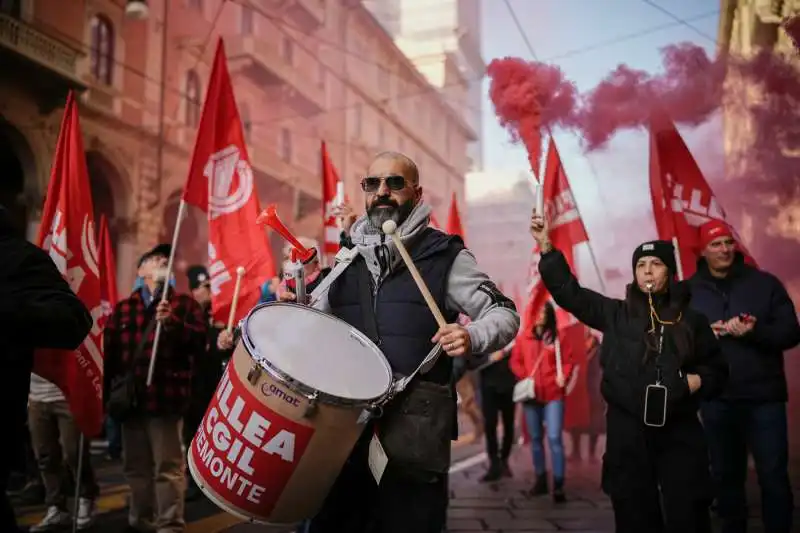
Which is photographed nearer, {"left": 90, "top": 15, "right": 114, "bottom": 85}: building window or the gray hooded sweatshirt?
the gray hooded sweatshirt

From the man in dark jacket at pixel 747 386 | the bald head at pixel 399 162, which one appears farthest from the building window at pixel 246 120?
the bald head at pixel 399 162

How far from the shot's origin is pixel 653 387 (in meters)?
3.41

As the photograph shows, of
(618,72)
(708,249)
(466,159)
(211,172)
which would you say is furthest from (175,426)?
(466,159)

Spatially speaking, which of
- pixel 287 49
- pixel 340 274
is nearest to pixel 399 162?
pixel 340 274

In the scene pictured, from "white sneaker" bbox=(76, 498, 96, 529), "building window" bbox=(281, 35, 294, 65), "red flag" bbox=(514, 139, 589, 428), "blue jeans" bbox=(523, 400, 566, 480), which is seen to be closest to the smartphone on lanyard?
"red flag" bbox=(514, 139, 589, 428)

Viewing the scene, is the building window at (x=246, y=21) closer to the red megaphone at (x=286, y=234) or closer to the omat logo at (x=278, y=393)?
the red megaphone at (x=286, y=234)

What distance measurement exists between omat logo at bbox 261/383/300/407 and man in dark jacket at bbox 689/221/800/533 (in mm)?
3374

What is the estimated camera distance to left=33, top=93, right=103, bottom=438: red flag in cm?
460

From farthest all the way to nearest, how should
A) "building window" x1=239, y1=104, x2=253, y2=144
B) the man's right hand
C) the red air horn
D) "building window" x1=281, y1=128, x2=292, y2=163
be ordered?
1. "building window" x1=281, y1=128, x2=292, y2=163
2. "building window" x1=239, y1=104, x2=253, y2=144
3. the red air horn
4. the man's right hand

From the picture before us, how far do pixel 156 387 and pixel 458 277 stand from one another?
9.61 feet

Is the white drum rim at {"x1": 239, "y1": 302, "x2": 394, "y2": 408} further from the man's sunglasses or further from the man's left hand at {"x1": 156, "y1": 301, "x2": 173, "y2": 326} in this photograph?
the man's left hand at {"x1": 156, "y1": 301, "x2": 173, "y2": 326}

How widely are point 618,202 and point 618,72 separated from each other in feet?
7.46

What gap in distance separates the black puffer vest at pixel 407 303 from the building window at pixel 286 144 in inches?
451

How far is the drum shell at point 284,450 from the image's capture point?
6.96 feet
